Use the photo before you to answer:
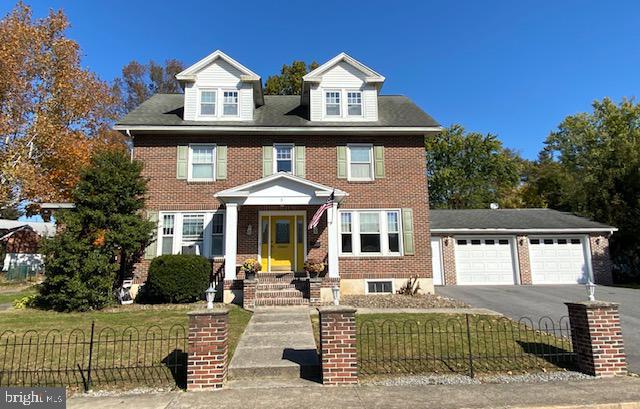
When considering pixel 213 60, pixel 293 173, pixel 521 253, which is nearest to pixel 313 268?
pixel 293 173

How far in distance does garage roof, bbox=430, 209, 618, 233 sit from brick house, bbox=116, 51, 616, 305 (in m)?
4.64

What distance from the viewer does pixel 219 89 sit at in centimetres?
1433

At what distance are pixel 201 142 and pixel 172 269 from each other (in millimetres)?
4987

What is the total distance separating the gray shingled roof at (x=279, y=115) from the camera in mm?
13852

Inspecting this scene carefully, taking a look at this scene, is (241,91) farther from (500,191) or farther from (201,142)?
(500,191)

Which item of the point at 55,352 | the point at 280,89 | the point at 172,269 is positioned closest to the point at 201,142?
the point at 172,269

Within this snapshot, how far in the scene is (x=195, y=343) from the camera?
5391mm

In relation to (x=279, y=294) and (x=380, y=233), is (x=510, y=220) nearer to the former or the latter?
(x=380, y=233)

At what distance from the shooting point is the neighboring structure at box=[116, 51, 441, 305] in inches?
526

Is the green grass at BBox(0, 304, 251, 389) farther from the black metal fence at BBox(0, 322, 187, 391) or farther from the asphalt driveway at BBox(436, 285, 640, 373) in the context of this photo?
the asphalt driveway at BBox(436, 285, 640, 373)

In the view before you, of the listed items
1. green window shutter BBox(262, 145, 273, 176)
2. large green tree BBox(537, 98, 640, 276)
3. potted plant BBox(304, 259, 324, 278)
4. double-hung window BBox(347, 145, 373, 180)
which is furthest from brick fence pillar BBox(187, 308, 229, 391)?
large green tree BBox(537, 98, 640, 276)

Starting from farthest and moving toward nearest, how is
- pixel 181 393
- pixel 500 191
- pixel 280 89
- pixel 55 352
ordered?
pixel 500 191 → pixel 280 89 → pixel 55 352 → pixel 181 393

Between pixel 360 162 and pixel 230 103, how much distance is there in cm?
552

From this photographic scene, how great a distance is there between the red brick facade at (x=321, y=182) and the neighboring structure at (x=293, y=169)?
0.04 metres
